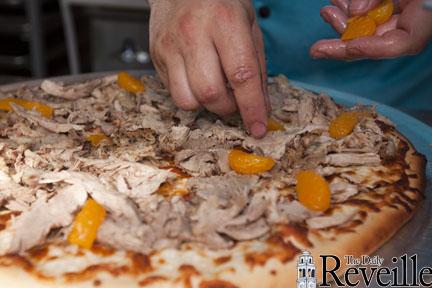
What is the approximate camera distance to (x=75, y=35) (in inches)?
227

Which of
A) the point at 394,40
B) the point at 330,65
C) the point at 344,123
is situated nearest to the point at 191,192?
the point at 344,123

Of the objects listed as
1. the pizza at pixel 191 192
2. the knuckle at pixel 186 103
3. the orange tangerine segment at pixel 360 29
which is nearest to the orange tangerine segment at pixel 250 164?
the pizza at pixel 191 192

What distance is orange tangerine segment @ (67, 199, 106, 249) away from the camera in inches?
73.9

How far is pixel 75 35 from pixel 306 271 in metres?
4.48

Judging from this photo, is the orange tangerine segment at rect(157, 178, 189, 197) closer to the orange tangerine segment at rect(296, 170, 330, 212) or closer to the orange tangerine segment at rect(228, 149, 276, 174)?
the orange tangerine segment at rect(228, 149, 276, 174)

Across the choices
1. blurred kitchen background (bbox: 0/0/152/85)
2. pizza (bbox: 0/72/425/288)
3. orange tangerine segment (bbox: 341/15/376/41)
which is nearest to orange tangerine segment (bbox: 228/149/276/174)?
pizza (bbox: 0/72/425/288)

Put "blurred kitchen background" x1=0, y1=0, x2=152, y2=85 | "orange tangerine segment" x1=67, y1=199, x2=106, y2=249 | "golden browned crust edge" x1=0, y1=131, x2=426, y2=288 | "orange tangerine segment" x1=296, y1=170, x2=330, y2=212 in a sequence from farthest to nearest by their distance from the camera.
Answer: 1. "blurred kitchen background" x1=0, y1=0, x2=152, y2=85
2. "orange tangerine segment" x1=296, y1=170, x2=330, y2=212
3. "orange tangerine segment" x1=67, y1=199, x2=106, y2=249
4. "golden browned crust edge" x1=0, y1=131, x2=426, y2=288

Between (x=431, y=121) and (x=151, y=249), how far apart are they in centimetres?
182

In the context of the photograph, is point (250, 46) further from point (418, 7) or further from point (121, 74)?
point (121, 74)

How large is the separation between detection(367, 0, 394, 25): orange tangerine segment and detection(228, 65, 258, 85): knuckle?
75 centimetres

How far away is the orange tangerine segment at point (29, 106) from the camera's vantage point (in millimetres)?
2779

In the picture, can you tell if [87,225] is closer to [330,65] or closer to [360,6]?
[360,6]

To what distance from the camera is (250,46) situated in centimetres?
221

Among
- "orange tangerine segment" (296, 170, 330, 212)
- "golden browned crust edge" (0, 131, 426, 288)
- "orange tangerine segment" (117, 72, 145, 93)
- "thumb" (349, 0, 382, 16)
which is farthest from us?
"orange tangerine segment" (117, 72, 145, 93)
